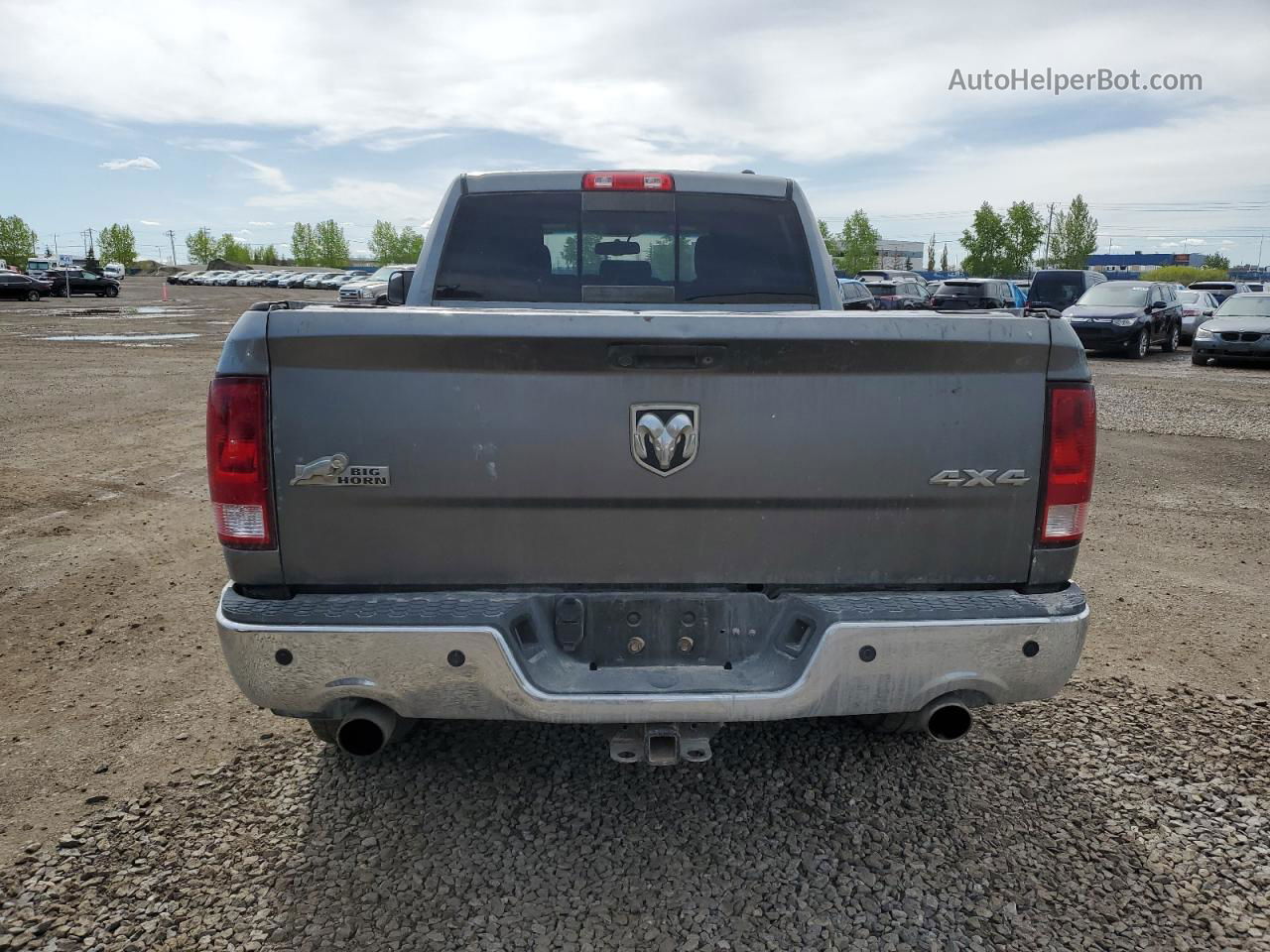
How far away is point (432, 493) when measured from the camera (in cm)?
256

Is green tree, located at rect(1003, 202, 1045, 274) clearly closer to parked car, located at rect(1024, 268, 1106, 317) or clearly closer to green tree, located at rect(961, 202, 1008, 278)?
green tree, located at rect(961, 202, 1008, 278)

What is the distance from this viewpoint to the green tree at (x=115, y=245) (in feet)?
455

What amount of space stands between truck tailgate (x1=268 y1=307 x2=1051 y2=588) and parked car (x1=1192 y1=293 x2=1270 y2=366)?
20.8 metres

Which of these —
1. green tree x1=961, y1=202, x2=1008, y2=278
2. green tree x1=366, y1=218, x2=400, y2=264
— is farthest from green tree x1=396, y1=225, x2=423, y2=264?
green tree x1=961, y1=202, x2=1008, y2=278

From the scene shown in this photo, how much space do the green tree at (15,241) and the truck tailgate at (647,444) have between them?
133 metres

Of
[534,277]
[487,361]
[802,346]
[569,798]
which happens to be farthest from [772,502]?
[534,277]

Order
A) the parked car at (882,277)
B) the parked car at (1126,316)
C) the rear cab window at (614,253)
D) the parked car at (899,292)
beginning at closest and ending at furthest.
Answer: the rear cab window at (614,253), the parked car at (1126,316), the parked car at (899,292), the parked car at (882,277)

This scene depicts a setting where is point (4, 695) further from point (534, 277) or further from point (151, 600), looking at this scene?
point (534, 277)

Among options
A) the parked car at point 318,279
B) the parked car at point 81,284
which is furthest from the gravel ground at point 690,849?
the parked car at point 318,279

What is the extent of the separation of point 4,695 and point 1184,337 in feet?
95.0

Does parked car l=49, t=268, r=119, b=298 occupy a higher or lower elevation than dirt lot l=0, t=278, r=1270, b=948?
higher

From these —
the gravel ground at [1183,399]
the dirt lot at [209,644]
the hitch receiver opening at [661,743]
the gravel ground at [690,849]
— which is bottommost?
the gravel ground at [1183,399]

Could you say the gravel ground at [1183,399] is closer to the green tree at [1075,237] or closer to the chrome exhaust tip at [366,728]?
the chrome exhaust tip at [366,728]

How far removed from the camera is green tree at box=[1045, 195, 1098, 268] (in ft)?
289
